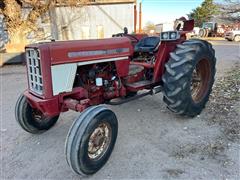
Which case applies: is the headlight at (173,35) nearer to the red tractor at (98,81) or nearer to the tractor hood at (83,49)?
the red tractor at (98,81)

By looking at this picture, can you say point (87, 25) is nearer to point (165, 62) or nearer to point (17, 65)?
point (17, 65)

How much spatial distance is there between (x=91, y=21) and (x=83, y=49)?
12.0 metres

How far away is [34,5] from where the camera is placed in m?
11.0

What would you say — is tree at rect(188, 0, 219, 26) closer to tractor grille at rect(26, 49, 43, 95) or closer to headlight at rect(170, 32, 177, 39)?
headlight at rect(170, 32, 177, 39)

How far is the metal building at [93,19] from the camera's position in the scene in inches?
552

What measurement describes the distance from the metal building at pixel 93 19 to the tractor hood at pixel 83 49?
11.4 meters

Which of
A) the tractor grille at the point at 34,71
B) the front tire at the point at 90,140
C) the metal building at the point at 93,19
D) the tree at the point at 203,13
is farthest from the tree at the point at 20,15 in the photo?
the tree at the point at 203,13

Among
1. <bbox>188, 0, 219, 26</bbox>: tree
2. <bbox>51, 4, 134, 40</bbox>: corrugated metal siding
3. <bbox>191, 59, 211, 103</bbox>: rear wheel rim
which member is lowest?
<bbox>191, 59, 211, 103</bbox>: rear wheel rim

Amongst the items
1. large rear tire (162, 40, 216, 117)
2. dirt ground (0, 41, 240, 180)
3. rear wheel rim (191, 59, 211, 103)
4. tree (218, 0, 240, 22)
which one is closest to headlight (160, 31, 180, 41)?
large rear tire (162, 40, 216, 117)

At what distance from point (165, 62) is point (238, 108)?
159cm

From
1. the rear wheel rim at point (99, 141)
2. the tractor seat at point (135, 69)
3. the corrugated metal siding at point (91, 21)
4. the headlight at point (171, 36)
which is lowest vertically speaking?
the rear wheel rim at point (99, 141)

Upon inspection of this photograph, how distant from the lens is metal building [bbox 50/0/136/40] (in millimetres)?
14031

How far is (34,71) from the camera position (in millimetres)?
2928

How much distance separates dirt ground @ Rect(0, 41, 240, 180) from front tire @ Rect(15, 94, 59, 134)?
0.12 metres
